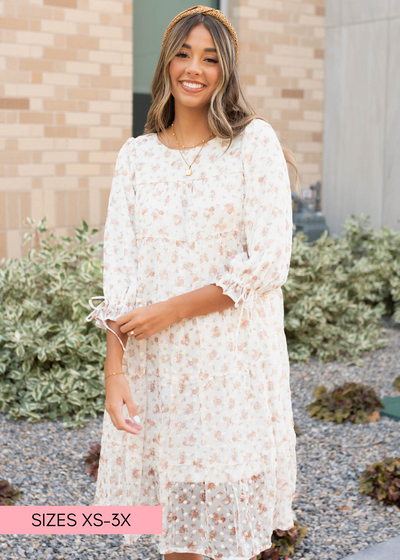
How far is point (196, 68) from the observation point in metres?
2.01

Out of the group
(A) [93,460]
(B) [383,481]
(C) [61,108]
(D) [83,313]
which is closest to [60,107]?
(C) [61,108]

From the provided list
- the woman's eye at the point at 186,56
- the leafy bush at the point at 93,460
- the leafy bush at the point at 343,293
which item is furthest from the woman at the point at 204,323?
the leafy bush at the point at 343,293

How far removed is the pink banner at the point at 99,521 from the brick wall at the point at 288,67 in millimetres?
4804

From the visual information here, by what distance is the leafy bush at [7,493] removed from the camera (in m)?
3.06

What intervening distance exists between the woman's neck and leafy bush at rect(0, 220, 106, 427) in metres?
2.33

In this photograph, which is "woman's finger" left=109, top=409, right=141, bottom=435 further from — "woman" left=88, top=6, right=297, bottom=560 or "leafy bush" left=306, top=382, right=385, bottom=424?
"leafy bush" left=306, top=382, right=385, bottom=424

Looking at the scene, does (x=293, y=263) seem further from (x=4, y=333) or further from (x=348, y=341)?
(x=4, y=333)

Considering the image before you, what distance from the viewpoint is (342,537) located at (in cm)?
294

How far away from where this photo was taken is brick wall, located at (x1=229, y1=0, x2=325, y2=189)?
21.3 feet

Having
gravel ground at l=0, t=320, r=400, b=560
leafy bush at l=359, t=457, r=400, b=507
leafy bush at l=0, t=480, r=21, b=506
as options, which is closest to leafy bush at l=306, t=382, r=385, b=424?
gravel ground at l=0, t=320, r=400, b=560

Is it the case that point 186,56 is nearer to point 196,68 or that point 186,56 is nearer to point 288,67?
point 196,68

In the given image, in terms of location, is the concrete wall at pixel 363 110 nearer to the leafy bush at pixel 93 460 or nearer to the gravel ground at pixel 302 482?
the gravel ground at pixel 302 482

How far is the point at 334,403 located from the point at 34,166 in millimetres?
2768

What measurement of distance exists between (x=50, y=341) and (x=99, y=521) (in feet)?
7.86
